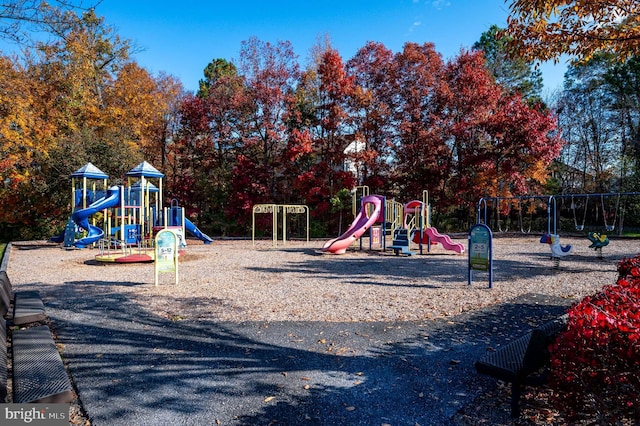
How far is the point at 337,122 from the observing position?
22.2 m

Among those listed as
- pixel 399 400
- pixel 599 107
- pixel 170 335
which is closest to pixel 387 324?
pixel 399 400

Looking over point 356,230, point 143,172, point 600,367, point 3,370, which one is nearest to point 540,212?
point 356,230

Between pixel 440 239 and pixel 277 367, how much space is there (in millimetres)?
11309

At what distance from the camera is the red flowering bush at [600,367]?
211 centimetres

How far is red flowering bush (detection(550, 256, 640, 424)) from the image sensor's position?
2107 mm

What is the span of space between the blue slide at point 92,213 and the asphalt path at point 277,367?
8.74 meters

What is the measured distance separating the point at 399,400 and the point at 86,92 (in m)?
24.3

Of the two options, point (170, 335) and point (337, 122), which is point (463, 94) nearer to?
point (337, 122)

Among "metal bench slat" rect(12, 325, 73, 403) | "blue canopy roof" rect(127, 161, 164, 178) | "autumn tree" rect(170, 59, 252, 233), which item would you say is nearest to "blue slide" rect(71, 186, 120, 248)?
"blue canopy roof" rect(127, 161, 164, 178)

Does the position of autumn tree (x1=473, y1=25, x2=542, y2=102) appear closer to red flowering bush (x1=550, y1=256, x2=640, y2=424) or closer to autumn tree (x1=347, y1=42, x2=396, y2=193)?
autumn tree (x1=347, y1=42, x2=396, y2=193)

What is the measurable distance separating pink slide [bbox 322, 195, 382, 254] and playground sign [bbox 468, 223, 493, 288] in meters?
6.40

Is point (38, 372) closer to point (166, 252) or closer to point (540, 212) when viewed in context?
point (166, 252)

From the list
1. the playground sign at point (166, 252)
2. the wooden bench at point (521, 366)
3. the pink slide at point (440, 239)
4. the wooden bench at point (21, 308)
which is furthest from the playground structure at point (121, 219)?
the wooden bench at point (521, 366)

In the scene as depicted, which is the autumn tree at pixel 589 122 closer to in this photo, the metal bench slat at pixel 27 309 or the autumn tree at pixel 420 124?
the autumn tree at pixel 420 124
